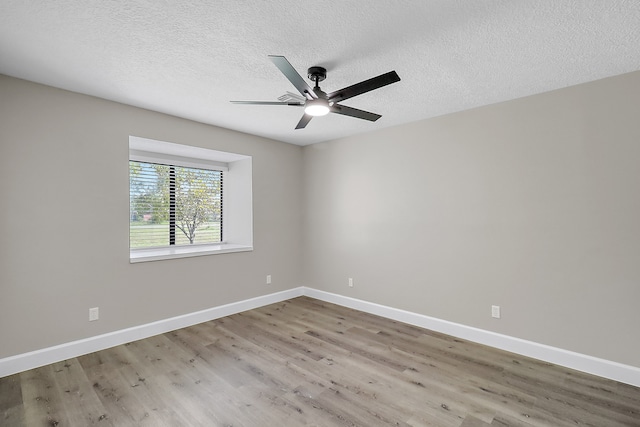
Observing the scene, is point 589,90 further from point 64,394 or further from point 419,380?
point 64,394

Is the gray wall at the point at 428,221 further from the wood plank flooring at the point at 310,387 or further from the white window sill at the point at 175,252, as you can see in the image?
the wood plank flooring at the point at 310,387

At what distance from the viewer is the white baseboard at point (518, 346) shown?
7.78 ft

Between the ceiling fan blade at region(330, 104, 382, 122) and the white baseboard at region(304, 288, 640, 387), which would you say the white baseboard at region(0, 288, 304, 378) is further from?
the ceiling fan blade at region(330, 104, 382, 122)

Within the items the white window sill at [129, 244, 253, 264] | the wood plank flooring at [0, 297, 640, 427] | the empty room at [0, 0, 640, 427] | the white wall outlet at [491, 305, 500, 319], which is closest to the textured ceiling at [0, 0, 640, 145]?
the empty room at [0, 0, 640, 427]

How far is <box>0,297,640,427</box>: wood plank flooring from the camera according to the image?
194cm

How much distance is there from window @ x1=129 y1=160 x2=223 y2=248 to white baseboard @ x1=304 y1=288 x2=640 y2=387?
97.9 inches

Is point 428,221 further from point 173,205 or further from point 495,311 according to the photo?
point 173,205

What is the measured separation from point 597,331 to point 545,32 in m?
2.37

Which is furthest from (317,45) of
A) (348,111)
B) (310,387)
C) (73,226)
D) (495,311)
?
(495,311)

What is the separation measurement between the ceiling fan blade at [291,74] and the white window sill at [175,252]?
Result: 246cm

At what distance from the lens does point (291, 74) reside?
1822 millimetres

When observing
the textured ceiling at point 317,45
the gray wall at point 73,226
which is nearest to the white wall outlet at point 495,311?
the textured ceiling at point 317,45

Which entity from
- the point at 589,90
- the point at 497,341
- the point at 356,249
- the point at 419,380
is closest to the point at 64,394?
the point at 419,380

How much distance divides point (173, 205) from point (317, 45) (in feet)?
10.1
